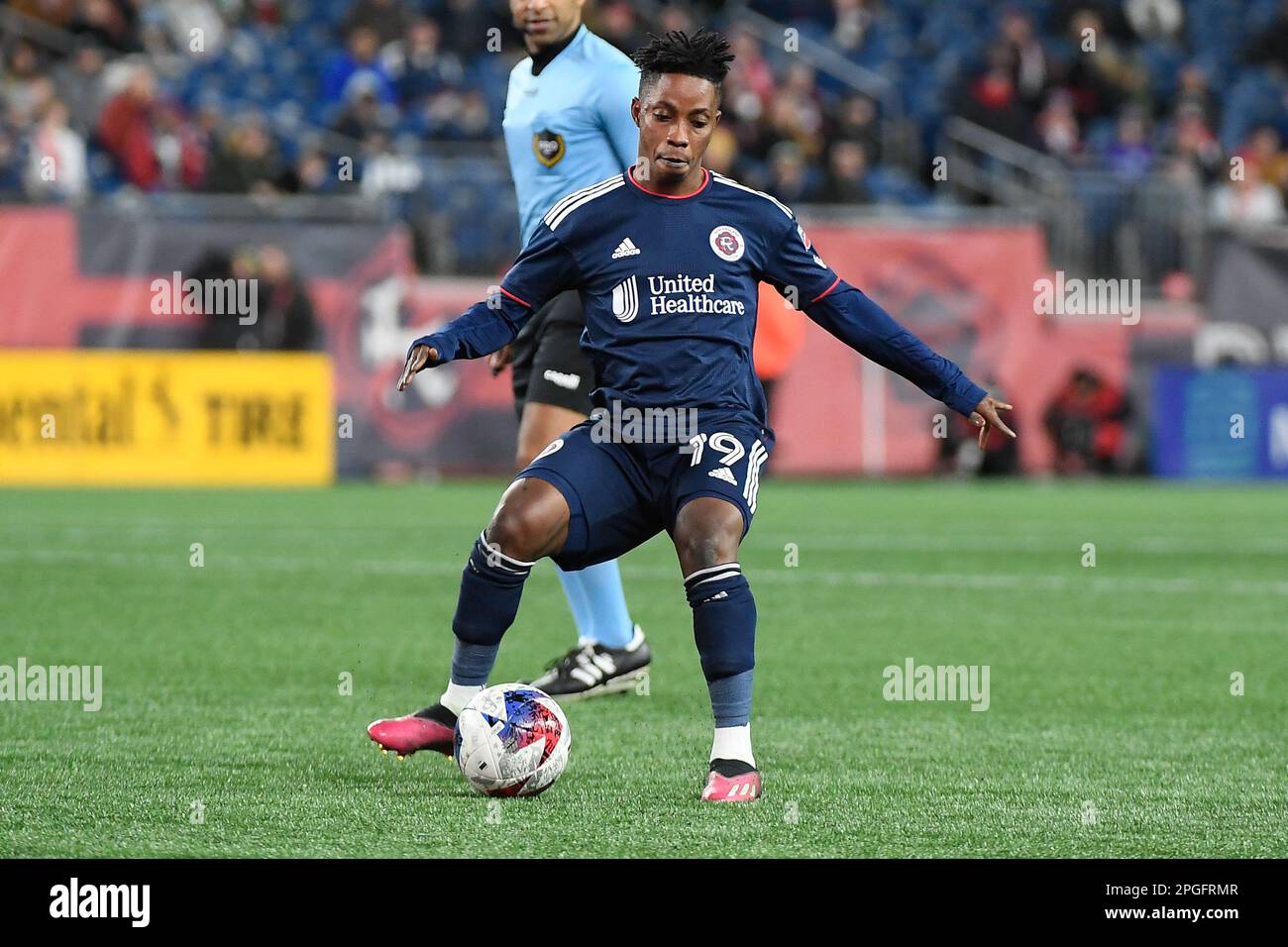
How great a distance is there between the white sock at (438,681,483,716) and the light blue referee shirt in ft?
7.12

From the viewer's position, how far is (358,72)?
70.0ft

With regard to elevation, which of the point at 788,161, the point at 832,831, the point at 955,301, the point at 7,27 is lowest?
the point at 832,831

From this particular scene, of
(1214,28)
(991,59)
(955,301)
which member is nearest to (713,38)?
(955,301)

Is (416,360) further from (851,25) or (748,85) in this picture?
(851,25)

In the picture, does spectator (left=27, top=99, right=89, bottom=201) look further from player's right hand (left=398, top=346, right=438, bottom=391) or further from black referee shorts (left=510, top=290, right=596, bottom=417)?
player's right hand (left=398, top=346, right=438, bottom=391)

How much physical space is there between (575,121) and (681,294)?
199cm

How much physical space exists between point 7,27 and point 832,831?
1887 cm

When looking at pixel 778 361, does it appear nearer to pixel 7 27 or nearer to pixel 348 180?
pixel 348 180

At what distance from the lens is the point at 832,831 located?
4938 millimetres


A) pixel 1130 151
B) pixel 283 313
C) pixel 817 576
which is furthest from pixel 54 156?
pixel 1130 151

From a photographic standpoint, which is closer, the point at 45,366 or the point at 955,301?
the point at 45,366

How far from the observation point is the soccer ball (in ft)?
17.7

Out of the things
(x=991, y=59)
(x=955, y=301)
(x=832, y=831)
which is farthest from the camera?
(x=991, y=59)

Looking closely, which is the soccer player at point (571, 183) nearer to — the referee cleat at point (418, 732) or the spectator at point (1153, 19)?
the referee cleat at point (418, 732)
